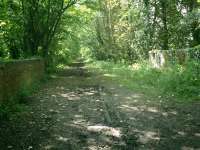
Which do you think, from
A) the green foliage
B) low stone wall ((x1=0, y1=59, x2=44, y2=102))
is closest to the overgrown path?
low stone wall ((x1=0, y1=59, x2=44, y2=102))

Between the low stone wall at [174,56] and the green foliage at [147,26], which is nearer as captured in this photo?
the low stone wall at [174,56]

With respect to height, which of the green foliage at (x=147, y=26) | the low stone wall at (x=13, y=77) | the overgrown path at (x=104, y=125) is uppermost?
the green foliage at (x=147, y=26)

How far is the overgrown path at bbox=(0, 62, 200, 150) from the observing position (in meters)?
7.32

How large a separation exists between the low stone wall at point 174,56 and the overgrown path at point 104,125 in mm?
4666

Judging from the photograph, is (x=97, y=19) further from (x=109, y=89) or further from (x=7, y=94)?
(x=7, y=94)

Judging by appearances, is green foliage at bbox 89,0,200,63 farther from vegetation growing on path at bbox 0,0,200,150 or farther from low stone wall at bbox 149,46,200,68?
low stone wall at bbox 149,46,200,68

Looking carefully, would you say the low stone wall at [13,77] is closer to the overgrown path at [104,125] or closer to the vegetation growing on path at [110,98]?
the vegetation growing on path at [110,98]

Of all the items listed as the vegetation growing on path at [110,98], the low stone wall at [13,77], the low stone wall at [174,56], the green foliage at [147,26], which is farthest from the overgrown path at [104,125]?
the green foliage at [147,26]

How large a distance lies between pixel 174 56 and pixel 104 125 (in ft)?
38.3

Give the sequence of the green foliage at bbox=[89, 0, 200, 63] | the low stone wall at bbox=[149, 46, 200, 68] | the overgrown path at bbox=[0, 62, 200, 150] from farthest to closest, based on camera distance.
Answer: the green foliage at bbox=[89, 0, 200, 63] → the low stone wall at bbox=[149, 46, 200, 68] → the overgrown path at bbox=[0, 62, 200, 150]

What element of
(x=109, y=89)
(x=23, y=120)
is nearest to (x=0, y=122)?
(x=23, y=120)

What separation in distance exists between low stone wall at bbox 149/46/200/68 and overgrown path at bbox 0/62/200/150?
15.3 feet

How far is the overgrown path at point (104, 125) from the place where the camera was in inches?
288

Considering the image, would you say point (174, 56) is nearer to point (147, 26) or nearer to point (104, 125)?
point (147, 26)
